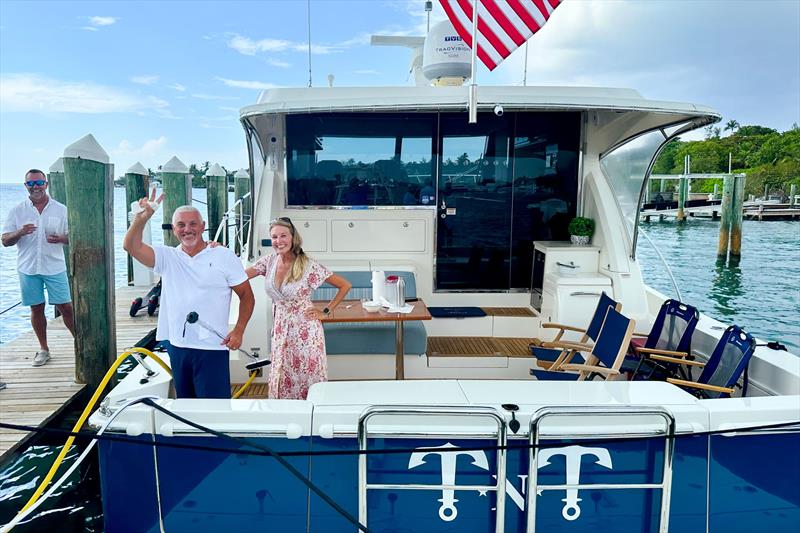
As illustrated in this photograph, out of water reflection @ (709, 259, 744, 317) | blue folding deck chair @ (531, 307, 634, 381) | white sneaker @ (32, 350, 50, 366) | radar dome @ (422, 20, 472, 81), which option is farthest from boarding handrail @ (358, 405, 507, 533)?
water reflection @ (709, 259, 744, 317)

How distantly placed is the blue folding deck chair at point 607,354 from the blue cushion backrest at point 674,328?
55 centimetres

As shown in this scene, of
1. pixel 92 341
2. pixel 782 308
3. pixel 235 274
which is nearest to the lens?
pixel 235 274

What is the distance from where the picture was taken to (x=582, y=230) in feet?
17.0

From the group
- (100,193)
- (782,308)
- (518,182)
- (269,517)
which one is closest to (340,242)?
(518,182)

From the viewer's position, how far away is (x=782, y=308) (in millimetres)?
13383

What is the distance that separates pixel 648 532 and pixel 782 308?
1350 cm

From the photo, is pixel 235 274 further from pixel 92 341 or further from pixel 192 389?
pixel 92 341

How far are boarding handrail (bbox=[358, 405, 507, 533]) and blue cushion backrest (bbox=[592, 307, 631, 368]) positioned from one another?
1407 millimetres

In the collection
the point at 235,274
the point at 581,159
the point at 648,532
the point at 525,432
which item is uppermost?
the point at 581,159

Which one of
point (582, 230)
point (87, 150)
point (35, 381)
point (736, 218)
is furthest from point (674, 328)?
point (736, 218)

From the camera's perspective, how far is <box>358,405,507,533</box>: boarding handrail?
2131 mm

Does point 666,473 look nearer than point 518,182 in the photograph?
Yes

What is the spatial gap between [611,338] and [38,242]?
14.8 ft

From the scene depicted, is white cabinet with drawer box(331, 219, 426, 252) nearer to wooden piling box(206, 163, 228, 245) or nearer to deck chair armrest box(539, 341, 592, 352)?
deck chair armrest box(539, 341, 592, 352)
